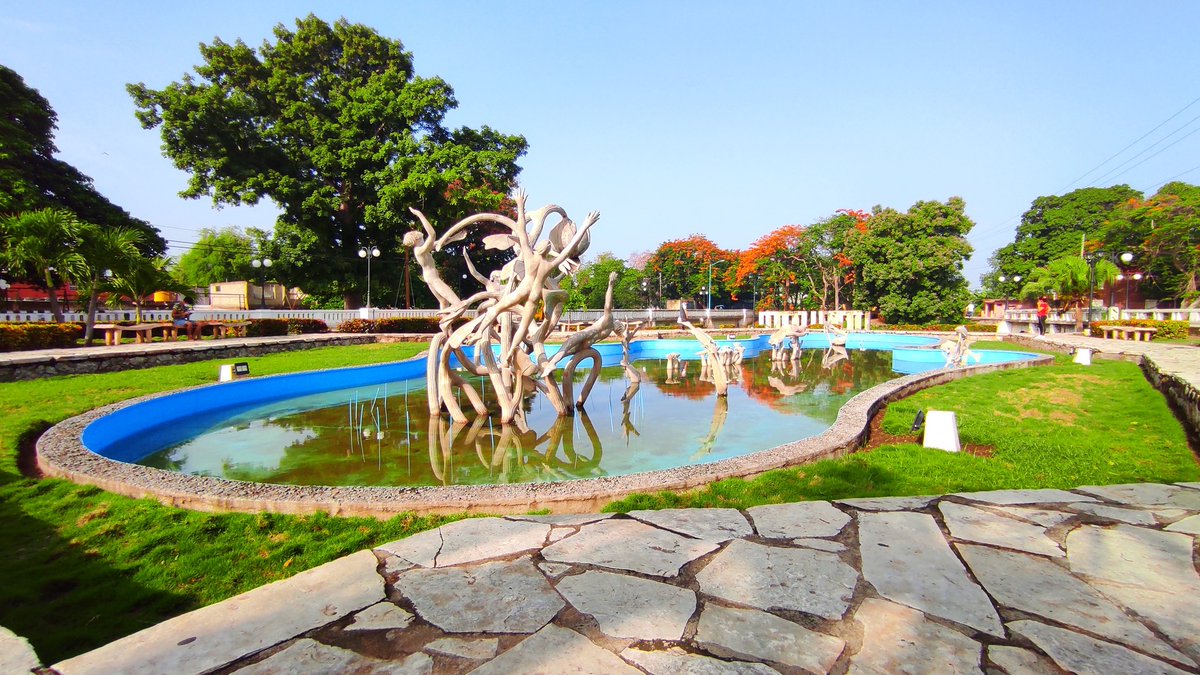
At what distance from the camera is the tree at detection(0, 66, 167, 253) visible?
18969 mm

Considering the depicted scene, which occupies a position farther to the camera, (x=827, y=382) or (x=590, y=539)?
(x=827, y=382)

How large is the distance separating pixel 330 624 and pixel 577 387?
10791mm

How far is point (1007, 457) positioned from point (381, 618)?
5.56 meters

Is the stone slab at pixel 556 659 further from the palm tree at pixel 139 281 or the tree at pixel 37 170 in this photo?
the tree at pixel 37 170

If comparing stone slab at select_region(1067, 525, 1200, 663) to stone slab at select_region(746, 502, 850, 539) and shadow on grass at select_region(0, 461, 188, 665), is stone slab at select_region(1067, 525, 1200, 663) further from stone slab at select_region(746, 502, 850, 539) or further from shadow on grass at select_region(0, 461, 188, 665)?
shadow on grass at select_region(0, 461, 188, 665)

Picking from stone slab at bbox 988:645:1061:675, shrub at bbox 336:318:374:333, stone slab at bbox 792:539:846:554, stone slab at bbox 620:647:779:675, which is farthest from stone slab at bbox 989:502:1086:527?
shrub at bbox 336:318:374:333

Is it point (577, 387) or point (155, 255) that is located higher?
point (155, 255)

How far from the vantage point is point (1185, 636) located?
197cm

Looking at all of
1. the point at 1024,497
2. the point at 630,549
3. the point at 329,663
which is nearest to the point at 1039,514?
the point at 1024,497

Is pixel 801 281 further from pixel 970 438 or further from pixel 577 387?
pixel 970 438

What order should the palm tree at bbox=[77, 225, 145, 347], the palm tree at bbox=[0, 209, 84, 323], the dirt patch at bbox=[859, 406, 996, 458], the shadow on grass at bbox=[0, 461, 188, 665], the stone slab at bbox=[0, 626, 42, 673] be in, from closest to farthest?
the stone slab at bbox=[0, 626, 42, 673], the shadow on grass at bbox=[0, 461, 188, 665], the dirt patch at bbox=[859, 406, 996, 458], the palm tree at bbox=[0, 209, 84, 323], the palm tree at bbox=[77, 225, 145, 347]

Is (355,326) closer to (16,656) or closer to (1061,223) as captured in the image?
(16,656)

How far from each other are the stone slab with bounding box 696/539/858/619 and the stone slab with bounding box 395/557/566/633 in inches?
27.9

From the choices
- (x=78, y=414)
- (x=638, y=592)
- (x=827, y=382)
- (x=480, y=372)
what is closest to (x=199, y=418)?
(x=78, y=414)
